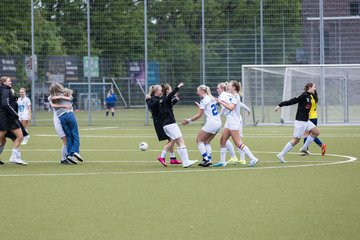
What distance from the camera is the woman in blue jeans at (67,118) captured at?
62.8 ft

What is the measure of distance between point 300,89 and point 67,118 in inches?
789

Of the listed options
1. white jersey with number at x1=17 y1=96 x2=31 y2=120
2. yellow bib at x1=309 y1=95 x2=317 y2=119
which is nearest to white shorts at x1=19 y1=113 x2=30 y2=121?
white jersey with number at x1=17 y1=96 x2=31 y2=120

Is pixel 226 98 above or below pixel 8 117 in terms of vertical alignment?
above

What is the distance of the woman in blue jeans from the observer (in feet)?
62.8

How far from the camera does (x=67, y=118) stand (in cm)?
1941

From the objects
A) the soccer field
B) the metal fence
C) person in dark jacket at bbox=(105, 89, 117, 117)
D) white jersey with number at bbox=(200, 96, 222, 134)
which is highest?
the metal fence

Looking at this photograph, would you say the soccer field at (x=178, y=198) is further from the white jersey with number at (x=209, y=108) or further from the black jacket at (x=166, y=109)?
the white jersey with number at (x=209, y=108)

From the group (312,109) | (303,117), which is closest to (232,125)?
(303,117)

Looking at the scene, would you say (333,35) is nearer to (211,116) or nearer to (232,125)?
(211,116)

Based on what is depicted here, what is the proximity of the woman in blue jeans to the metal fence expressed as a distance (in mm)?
21219

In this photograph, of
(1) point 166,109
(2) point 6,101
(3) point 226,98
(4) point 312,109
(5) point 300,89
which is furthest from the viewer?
(5) point 300,89

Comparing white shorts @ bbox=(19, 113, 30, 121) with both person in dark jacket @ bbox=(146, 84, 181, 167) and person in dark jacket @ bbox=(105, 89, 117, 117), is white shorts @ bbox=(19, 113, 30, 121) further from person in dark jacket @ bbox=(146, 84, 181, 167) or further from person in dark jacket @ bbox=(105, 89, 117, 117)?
person in dark jacket @ bbox=(105, 89, 117, 117)

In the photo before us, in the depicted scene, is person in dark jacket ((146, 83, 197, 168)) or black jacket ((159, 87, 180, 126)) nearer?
person in dark jacket ((146, 83, 197, 168))

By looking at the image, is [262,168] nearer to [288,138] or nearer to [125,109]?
[288,138]
